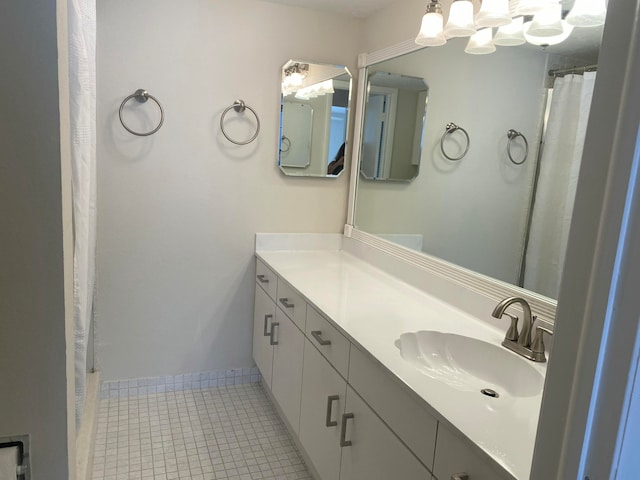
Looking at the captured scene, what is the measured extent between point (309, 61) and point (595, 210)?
2.50 meters

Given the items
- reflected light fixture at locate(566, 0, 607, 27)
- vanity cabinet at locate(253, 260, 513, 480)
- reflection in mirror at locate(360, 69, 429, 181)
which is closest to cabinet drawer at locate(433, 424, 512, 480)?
vanity cabinet at locate(253, 260, 513, 480)

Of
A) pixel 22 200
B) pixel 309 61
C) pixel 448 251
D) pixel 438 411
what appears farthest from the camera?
pixel 309 61

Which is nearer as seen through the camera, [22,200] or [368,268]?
[22,200]

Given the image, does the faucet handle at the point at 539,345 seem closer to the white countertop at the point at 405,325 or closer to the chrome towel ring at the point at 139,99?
the white countertop at the point at 405,325

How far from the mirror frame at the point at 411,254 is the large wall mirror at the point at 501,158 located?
0.04 metres

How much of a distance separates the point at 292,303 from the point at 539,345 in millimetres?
1106

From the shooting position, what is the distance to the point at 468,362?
1.61 metres

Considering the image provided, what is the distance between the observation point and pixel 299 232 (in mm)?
2959

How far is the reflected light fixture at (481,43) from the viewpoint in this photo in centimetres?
184

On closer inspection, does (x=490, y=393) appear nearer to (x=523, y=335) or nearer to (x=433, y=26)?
(x=523, y=335)

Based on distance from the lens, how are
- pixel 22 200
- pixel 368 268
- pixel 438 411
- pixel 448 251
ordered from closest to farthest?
pixel 22 200
pixel 438 411
pixel 448 251
pixel 368 268

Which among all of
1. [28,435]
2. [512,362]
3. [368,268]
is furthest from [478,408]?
[368,268]

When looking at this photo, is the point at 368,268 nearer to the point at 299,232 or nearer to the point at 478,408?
the point at 299,232

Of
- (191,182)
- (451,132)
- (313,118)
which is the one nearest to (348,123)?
(313,118)
